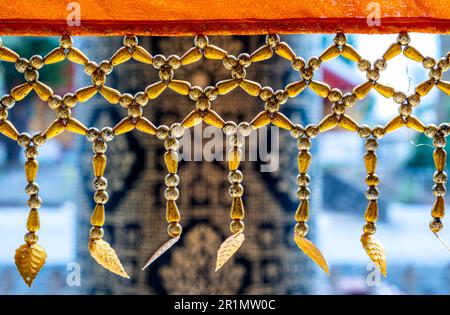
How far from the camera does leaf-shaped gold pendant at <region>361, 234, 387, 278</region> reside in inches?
23.5

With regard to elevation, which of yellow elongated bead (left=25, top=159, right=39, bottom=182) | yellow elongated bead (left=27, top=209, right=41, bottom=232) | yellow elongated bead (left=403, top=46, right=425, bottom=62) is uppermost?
yellow elongated bead (left=403, top=46, right=425, bottom=62)

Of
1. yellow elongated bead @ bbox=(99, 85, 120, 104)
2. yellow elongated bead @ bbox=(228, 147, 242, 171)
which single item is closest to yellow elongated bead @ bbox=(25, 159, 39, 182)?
yellow elongated bead @ bbox=(99, 85, 120, 104)

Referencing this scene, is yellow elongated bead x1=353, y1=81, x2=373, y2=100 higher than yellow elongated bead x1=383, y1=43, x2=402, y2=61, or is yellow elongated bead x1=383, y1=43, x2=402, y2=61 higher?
yellow elongated bead x1=383, y1=43, x2=402, y2=61

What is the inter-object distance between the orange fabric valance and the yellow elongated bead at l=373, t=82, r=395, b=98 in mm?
61

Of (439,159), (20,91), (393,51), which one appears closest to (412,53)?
(393,51)

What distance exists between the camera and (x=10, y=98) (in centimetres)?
60

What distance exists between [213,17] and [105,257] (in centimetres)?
30

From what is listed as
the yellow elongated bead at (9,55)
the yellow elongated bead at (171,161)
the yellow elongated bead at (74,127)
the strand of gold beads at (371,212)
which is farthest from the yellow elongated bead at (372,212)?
the yellow elongated bead at (9,55)

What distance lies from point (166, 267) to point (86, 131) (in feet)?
1.87

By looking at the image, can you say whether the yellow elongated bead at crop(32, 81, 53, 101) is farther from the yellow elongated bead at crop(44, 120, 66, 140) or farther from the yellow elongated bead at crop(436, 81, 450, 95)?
the yellow elongated bead at crop(436, 81, 450, 95)

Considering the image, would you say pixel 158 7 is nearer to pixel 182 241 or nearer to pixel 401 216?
pixel 182 241

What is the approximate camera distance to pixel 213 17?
0.61m

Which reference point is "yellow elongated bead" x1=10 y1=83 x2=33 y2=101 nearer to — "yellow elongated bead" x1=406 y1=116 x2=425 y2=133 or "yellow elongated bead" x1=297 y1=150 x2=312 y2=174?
"yellow elongated bead" x1=297 y1=150 x2=312 y2=174
